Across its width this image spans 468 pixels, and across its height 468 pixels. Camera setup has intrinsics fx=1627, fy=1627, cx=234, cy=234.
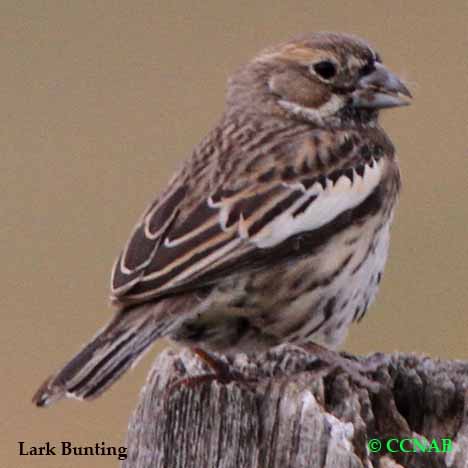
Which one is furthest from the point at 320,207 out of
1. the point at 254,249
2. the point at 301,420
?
the point at 301,420

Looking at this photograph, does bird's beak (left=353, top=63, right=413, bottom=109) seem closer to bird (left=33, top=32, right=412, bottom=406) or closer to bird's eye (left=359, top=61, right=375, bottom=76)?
bird's eye (left=359, top=61, right=375, bottom=76)

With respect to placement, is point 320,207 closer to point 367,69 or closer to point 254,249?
point 254,249

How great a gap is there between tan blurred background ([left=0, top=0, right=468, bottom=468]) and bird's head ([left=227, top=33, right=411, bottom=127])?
72 centimetres

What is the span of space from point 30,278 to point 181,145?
2542 mm

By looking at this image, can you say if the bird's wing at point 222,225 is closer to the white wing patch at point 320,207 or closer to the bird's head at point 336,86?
the white wing patch at point 320,207

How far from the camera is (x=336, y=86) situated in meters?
7.54

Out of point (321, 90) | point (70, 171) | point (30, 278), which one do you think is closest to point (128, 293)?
point (321, 90)

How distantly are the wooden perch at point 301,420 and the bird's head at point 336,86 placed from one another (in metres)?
1.87

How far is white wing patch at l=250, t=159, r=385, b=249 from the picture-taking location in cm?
645

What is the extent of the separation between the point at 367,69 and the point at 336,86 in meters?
0.16

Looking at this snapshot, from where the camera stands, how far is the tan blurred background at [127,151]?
10133 millimetres

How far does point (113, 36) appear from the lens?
53.6 ft

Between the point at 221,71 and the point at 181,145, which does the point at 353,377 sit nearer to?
the point at 181,145

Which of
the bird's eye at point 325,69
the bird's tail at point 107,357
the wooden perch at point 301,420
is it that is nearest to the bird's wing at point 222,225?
the bird's tail at point 107,357
